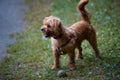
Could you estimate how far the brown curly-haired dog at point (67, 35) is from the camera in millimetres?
6281

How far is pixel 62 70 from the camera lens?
6477 mm

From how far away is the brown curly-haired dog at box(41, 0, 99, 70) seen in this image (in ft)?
20.6

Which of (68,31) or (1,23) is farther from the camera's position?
(1,23)

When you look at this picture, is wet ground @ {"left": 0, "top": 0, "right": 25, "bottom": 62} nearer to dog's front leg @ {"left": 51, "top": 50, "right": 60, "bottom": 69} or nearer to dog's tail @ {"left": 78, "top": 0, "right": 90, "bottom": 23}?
dog's front leg @ {"left": 51, "top": 50, "right": 60, "bottom": 69}

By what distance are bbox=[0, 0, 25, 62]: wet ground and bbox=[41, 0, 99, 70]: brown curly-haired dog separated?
2.07 m

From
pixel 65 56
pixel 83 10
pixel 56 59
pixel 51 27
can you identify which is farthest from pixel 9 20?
pixel 51 27

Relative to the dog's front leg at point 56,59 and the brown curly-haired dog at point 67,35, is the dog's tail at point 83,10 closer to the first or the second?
the brown curly-haired dog at point 67,35

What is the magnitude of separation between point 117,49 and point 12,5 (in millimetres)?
6789

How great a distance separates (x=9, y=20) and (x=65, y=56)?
4.49 meters

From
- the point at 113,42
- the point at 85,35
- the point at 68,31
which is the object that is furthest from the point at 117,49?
the point at 68,31

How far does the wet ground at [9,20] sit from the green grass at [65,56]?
0.77 feet

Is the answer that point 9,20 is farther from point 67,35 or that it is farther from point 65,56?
point 67,35

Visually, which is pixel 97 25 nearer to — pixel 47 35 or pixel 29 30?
pixel 29 30

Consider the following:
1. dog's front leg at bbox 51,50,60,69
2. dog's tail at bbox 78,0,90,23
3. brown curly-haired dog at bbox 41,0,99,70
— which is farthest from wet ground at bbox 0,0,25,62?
dog's tail at bbox 78,0,90,23
